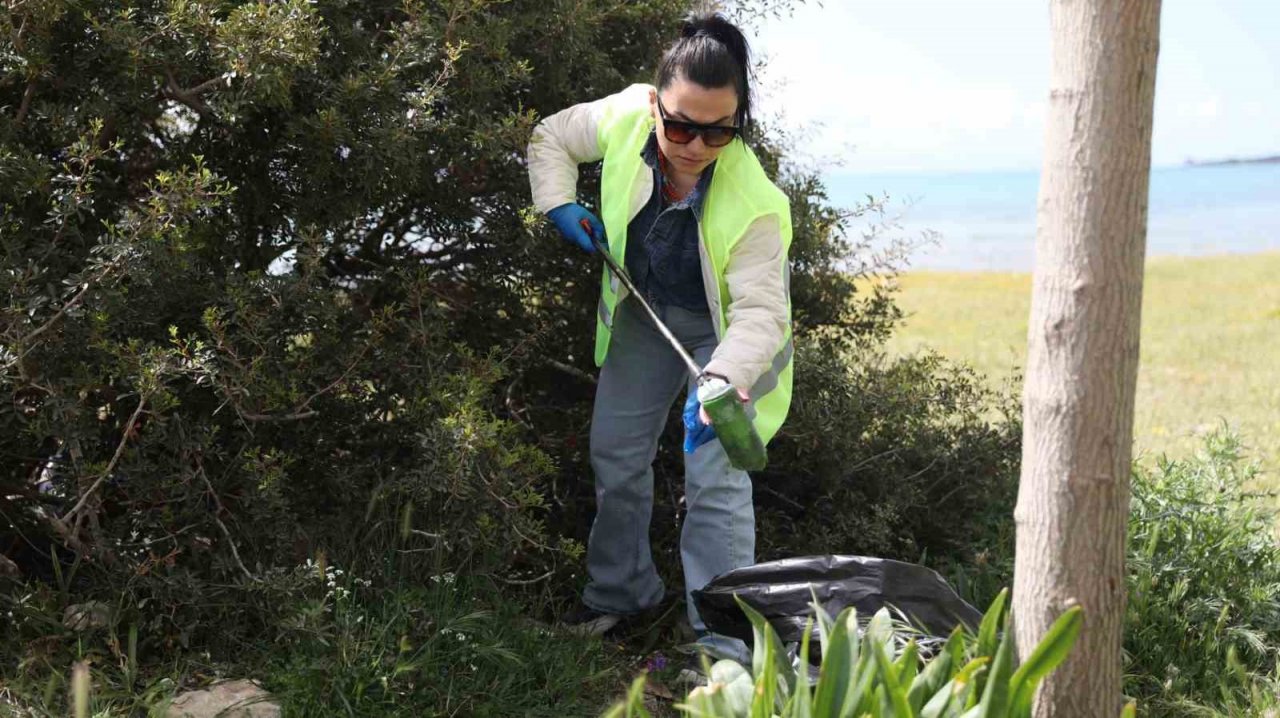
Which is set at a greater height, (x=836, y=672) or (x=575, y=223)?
(x=575, y=223)

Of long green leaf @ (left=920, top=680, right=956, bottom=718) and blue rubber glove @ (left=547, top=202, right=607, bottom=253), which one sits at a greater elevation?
blue rubber glove @ (left=547, top=202, right=607, bottom=253)

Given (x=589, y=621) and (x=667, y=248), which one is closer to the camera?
(x=667, y=248)

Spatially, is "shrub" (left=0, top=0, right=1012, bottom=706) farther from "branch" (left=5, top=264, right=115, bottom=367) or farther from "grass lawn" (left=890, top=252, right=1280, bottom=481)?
"grass lawn" (left=890, top=252, right=1280, bottom=481)

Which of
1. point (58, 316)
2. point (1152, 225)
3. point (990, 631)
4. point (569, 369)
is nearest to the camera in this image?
point (990, 631)

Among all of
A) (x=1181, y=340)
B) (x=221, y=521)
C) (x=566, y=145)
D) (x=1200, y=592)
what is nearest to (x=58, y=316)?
(x=221, y=521)

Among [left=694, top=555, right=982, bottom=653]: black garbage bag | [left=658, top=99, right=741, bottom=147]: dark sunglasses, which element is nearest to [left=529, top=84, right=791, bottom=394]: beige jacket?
[left=658, top=99, right=741, bottom=147]: dark sunglasses

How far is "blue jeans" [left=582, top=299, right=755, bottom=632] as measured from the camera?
346 centimetres

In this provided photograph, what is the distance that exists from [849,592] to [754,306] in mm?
733

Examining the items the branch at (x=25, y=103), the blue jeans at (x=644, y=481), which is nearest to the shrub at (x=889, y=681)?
the blue jeans at (x=644, y=481)

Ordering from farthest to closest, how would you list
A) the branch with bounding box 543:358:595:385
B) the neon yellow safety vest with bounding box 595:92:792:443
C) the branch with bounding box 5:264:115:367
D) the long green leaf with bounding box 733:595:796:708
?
the branch with bounding box 543:358:595:385
the neon yellow safety vest with bounding box 595:92:792:443
the branch with bounding box 5:264:115:367
the long green leaf with bounding box 733:595:796:708

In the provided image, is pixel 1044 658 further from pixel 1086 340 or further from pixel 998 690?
pixel 1086 340

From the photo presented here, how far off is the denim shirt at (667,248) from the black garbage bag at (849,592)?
779 millimetres

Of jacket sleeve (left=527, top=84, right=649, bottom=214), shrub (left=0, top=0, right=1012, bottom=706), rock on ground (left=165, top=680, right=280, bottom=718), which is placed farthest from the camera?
jacket sleeve (left=527, top=84, right=649, bottom=214)

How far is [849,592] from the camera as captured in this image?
9.88 feet
